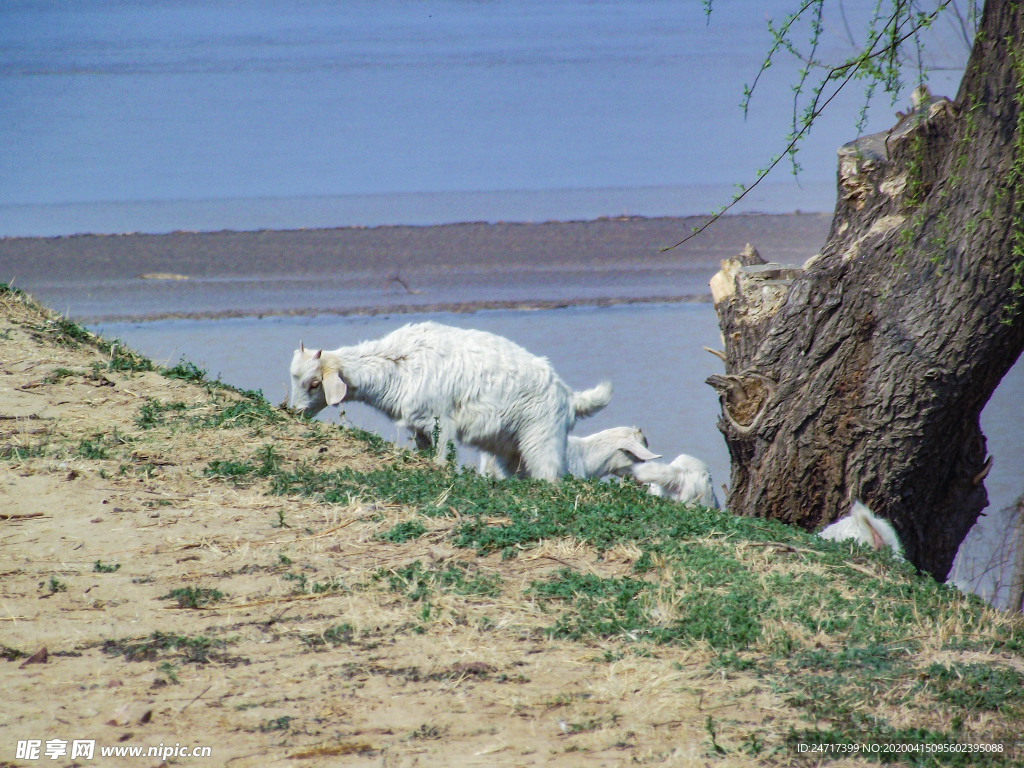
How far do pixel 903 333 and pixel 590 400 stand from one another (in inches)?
140

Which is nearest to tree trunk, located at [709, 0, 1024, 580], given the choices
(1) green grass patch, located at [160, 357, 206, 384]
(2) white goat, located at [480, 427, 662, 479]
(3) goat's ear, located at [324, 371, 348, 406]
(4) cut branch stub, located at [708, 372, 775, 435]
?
(4) cut branch stub, located at [708, 372, 775, 435]

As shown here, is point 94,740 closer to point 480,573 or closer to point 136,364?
point 480,573

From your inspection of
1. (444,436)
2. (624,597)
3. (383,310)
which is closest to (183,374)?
(444,436)

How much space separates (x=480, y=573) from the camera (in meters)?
4.27

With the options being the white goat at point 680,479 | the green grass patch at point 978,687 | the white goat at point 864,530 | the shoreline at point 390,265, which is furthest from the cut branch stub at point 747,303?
the shoreline at point 390,265

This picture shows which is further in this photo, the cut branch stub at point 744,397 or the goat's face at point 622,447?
the goat's face at point 622,447

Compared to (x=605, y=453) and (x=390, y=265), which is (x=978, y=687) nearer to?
(x=605, y=453)

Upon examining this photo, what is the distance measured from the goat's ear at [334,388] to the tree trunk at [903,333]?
122 inches

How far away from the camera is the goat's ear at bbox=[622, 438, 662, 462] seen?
877 centimetres

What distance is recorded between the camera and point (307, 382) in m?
8.16

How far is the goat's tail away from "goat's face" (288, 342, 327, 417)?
6.89 feet

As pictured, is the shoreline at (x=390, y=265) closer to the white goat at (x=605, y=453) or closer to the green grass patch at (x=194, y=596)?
the white goat at (x=605, y=453)

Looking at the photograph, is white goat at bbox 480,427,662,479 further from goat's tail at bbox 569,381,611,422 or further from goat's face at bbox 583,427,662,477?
goat's tail at bbox 569,381,611,422

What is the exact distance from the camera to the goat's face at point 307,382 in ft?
26.7
